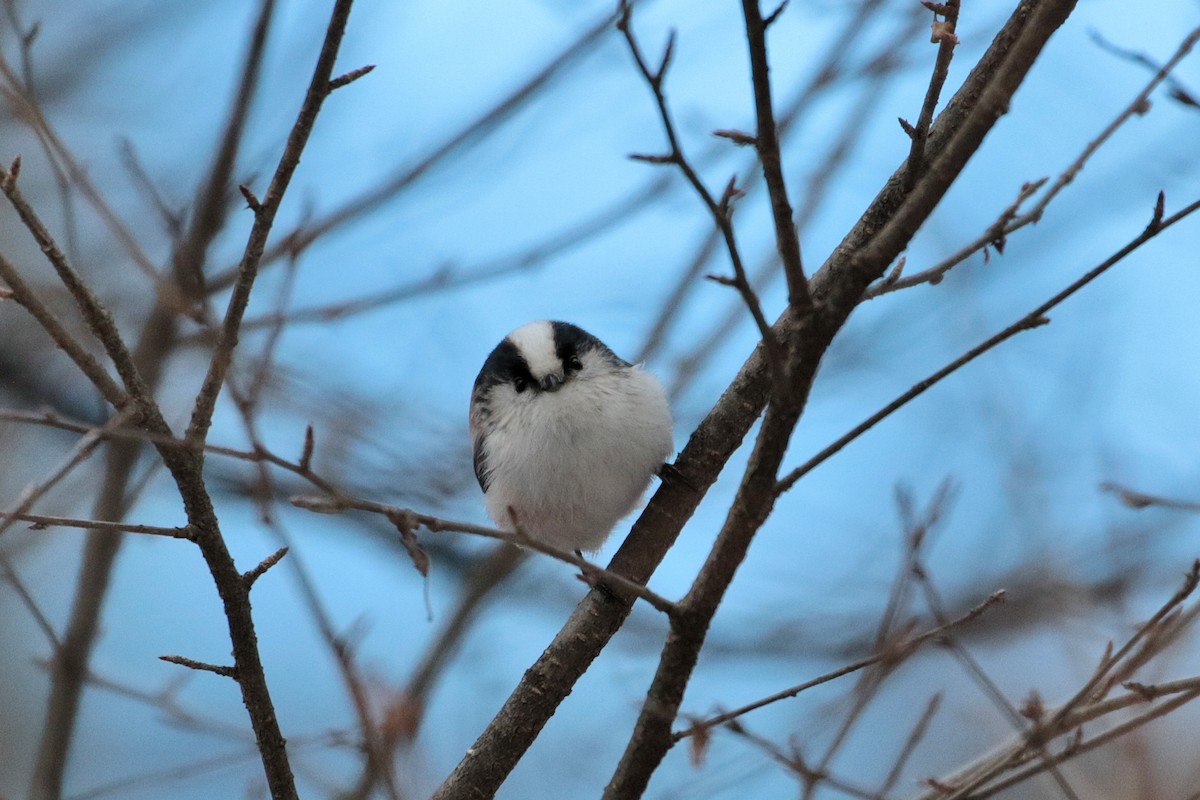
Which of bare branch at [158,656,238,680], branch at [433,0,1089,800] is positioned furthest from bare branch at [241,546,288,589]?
branch at [433,0,1089,800]

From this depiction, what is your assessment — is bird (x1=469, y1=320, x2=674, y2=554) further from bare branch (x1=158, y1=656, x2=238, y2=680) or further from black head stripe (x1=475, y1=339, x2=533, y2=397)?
bare branch (x1=158, y1=656, x2=238, y2=680)

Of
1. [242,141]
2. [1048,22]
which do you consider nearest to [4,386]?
[242,141]

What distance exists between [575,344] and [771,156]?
2.13 metres

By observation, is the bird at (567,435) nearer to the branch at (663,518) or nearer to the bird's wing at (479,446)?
the bird's wing at (479,446)

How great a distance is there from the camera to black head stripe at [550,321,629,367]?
376 cm

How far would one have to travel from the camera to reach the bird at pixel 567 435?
11.5ft

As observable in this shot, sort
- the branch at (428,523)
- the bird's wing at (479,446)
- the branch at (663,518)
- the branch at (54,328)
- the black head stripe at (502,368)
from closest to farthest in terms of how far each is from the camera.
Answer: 1. the branch at (428,523)
2. the branch at (54,328)
3. the branch at (663,518)
4. the black head stripe at (502,368)
5. the bird's wing at (479,446)

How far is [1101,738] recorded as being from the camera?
207cm

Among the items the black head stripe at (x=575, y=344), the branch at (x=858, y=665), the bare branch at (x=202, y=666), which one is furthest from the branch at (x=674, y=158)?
the black head stripe at (x=575, y=344)

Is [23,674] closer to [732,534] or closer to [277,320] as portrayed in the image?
[277,320]

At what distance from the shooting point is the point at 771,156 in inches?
67.5

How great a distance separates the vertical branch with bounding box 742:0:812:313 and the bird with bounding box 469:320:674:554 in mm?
1684

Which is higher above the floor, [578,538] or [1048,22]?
[578,538]

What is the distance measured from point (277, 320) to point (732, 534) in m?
1.02
